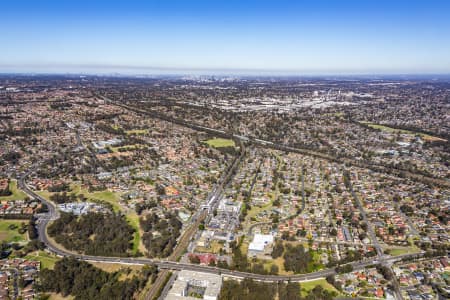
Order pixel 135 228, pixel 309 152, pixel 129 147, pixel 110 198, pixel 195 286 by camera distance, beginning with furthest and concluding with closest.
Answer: pixel 129 147
pixel 309 152
pixel 110 198
pixel 135 228
pixel 195 286

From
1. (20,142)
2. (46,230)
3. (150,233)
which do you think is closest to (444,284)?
(150,233)

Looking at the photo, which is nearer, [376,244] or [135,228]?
[376,244]

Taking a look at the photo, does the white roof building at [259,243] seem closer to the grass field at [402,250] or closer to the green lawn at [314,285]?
the green lawn at [314,285]

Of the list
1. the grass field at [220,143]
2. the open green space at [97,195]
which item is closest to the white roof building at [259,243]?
the open green space at [97,195]

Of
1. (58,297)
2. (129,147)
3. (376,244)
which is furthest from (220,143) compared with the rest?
(58,297)

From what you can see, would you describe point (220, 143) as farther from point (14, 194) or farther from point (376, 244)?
point (376, 244)
